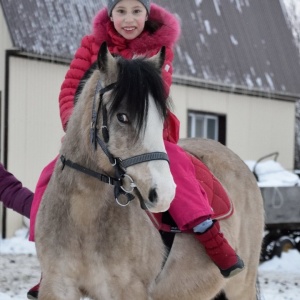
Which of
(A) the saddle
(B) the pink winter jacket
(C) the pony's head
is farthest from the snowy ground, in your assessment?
(C) the pony's head

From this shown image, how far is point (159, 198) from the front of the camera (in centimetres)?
391

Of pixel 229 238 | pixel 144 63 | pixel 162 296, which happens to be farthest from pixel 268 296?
pixel 144 63

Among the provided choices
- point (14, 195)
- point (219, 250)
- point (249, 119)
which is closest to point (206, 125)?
point (249, 119)

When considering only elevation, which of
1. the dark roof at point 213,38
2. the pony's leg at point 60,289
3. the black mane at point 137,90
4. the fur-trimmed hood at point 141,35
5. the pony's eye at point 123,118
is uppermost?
the dark roof at point 213,38

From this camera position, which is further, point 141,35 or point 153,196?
point 141,35

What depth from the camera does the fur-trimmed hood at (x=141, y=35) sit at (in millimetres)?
5000

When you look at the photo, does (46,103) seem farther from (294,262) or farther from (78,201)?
(78,201)

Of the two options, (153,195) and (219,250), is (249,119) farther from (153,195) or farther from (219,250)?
(153,195)

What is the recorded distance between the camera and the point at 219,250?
4934 mm

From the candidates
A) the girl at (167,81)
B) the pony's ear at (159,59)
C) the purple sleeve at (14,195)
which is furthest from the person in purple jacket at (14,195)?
the pony's ear at (159,59)

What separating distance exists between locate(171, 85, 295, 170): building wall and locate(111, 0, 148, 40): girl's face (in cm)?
1140

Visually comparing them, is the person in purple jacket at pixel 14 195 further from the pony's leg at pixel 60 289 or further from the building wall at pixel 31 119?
the building wall at pixel 31 119

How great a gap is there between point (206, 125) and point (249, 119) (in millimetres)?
1447

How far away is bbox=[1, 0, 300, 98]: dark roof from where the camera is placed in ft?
45.3
